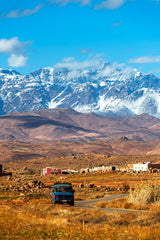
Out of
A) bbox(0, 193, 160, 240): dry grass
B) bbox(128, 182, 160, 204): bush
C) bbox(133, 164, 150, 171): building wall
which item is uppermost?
bbox(133, 164, 150, 171): building wall

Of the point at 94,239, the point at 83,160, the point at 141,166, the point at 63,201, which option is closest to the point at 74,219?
the point at 94,239

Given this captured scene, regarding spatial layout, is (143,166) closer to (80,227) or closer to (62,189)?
(62,189)

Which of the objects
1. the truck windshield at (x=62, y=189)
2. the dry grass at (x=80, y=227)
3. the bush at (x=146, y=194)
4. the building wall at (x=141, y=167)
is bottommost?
the dry grass at (x=80, y=227)

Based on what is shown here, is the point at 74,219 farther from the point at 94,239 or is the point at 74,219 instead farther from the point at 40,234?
the point at 94,239

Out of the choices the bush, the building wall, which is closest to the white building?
the building wall

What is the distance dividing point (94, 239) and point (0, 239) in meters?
3.57

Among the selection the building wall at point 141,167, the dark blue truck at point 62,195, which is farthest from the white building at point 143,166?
the dark blue truck at point 62,195

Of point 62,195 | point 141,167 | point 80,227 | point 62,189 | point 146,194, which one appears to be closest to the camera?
point 80,227

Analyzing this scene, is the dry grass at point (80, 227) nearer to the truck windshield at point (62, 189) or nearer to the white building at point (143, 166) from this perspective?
the truck windshield at point (62, 189)

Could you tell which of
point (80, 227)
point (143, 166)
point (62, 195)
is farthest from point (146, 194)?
point (143, 166)

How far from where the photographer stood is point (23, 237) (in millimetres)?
17000

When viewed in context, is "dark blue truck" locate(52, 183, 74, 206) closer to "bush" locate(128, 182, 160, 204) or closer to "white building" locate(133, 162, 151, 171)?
"bush" locate(128, 182, 160, 204)

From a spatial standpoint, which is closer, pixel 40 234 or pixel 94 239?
pixel 94 239

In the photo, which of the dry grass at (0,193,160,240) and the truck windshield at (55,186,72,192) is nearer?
the dry grass at (0,193,160,240)
